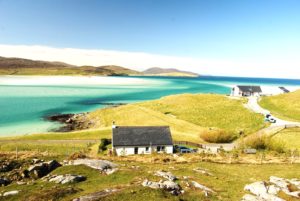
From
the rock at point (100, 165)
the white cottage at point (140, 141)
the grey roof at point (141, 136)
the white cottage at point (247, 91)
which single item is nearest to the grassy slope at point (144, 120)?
the grey roof at point (141, 136)

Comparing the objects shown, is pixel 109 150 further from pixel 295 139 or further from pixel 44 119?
pixel 44 119

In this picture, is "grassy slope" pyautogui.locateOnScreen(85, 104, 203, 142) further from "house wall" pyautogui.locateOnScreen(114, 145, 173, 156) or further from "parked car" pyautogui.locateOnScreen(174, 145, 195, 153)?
"house wall" pyautogui.locateOnScreen(114, 145, 173, 156)

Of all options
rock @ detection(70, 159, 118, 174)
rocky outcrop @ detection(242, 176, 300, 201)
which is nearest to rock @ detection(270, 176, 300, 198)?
rocky outcrop @ detection(242, 176, 300, 201)

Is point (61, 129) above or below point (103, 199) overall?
below

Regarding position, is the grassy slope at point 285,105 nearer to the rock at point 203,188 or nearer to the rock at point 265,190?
the rock at point 265,190

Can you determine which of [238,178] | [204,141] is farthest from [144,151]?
[238,178]

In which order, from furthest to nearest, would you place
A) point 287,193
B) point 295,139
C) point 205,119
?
point 205,119
point 295,139
point 287,193
